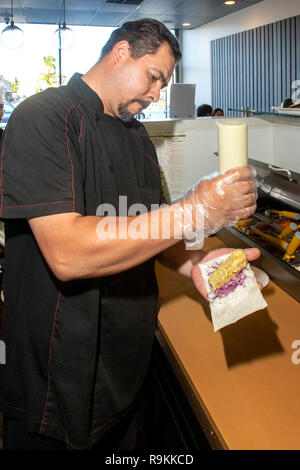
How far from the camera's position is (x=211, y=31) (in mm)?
9484

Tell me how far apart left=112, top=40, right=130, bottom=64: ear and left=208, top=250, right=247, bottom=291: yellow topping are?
591 mm

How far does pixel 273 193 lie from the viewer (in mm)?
1866

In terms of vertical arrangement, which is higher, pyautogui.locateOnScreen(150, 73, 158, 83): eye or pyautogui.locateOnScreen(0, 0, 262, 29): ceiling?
pyautogui.locateOnScreen(0, 0, 262, 29): ceiling

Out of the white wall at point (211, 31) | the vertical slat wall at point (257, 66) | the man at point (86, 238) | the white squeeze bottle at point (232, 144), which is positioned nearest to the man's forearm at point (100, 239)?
the man at point (86, 238)

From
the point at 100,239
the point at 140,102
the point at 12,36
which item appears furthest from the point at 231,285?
the point at 12,36

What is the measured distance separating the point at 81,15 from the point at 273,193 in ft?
24.9

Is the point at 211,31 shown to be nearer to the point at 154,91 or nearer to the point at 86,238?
the point at 154,91

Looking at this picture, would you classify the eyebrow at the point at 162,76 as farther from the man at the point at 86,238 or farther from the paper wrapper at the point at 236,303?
the paper wrapper at the point at 236,303

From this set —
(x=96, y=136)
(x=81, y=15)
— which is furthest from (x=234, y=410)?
(x=81, y=15)

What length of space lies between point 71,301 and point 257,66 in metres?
7.72

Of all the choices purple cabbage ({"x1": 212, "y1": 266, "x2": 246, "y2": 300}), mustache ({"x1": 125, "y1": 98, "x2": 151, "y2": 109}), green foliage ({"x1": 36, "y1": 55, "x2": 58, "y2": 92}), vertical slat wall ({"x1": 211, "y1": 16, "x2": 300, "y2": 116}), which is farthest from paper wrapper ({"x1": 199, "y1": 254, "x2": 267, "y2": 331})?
green foliage ({"x1": 36, "y1": 55, "x2": 58, "y2": 92})

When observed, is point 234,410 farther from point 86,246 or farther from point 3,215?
point 3,215

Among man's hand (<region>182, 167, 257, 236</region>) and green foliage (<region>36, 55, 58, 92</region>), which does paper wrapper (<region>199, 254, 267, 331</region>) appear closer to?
man's hand (<region>182, 167, 257, 236</region>)

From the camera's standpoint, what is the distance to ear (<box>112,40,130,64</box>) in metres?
1.18
